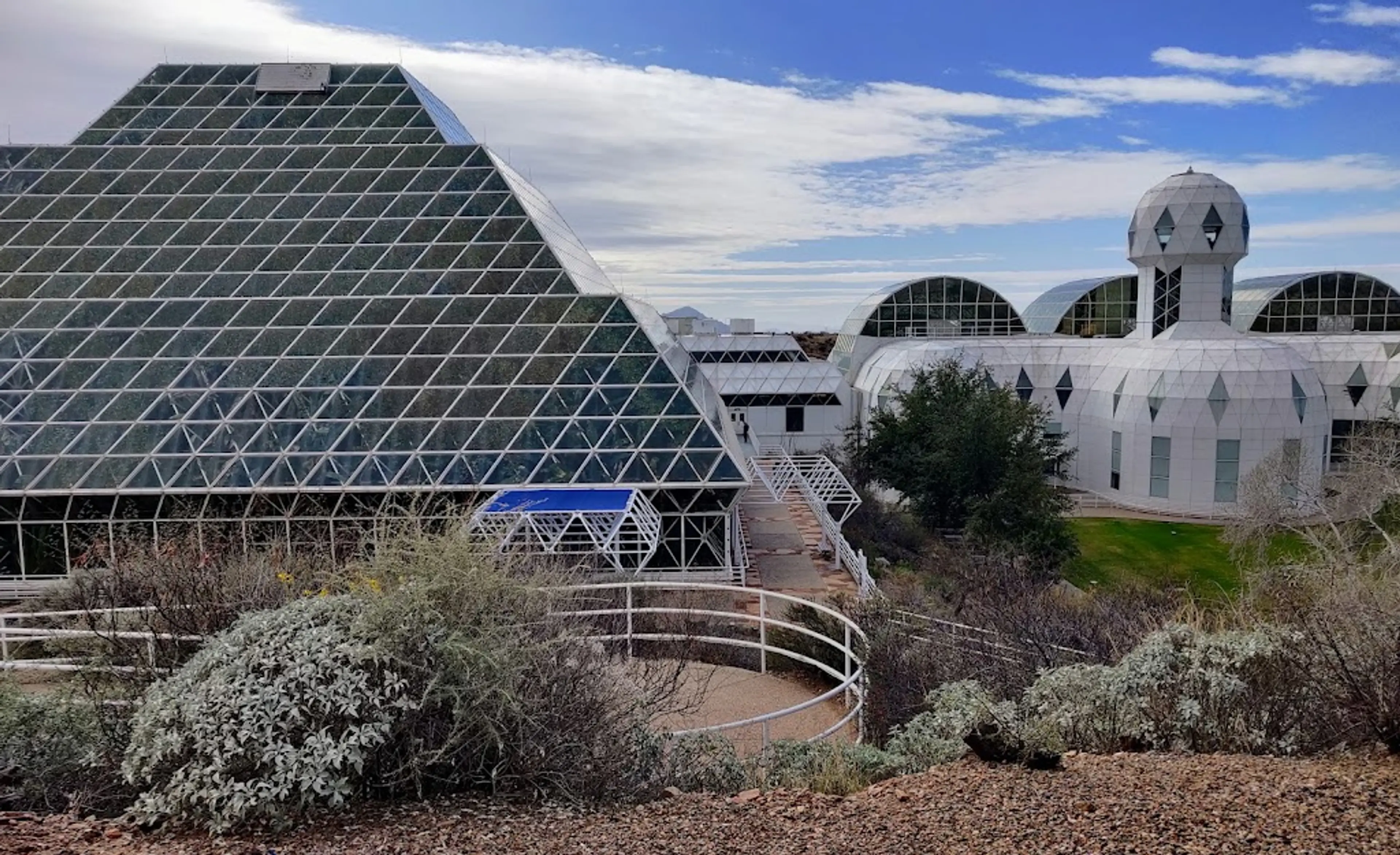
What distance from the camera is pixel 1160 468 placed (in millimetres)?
30328

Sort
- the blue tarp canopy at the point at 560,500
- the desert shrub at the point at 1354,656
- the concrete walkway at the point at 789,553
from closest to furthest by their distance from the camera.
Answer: the desert shrub at the point at 1354,656 → the blue tarp canopy at the point at 560,500 → the concrete walkway at the point at 789,553

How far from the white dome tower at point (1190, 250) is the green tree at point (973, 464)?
25.7 ft

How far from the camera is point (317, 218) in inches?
927

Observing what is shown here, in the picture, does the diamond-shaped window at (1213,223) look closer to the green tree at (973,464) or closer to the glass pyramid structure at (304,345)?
the green tree at (973,464)

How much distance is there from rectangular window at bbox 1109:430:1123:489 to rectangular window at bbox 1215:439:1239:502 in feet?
10.1

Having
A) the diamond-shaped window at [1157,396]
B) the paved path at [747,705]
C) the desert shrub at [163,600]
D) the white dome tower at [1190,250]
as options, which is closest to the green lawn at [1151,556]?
the diamond-shaped window at [1157,396]

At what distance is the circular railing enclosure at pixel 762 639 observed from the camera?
28.2ft

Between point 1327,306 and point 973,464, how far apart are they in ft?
86.3

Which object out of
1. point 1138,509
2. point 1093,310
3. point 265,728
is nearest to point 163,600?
point 265,728

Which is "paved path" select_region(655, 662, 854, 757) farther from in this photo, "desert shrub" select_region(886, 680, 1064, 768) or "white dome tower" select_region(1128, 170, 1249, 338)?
"white dome tower" select_region(1128, 170, 1249, 338)

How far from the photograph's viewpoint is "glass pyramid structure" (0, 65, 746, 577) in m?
17.7

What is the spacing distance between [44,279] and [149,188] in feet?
12.8

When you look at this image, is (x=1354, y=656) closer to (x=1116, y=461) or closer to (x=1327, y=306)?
(x=1116, y=461)

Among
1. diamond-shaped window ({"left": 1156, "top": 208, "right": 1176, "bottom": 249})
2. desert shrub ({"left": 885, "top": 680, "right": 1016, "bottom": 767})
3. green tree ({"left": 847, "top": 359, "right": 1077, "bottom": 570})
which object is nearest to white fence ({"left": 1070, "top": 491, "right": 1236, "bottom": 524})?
green tree ({"left": 847, "top": 359, "right": 1077, "bottom": 570})
